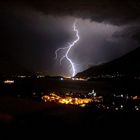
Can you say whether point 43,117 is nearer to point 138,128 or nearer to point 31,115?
point 31,115

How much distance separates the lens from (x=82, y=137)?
680cm

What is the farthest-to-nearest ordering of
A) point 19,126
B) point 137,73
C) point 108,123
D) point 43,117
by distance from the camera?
point 137,73, point 108,123, point 43,117, point 19,126

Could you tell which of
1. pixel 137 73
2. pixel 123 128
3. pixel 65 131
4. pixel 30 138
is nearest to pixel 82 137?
pixel 65 131

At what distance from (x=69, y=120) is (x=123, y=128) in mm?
1603

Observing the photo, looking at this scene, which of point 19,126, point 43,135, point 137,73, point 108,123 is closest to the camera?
point 43,135

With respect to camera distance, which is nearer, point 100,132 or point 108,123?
point 100,132

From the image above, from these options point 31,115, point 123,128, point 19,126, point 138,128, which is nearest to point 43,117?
point 31,115

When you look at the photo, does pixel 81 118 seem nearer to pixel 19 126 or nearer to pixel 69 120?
pixel 69 120

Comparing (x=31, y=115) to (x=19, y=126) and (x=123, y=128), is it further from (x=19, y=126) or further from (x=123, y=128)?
(x=123, y=128)


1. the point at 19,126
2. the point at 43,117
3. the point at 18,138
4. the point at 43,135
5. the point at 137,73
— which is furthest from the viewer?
the point at 137,73

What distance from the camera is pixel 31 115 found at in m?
8.29

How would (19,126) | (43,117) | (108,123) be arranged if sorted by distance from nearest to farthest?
(19,126), (43,117), (108,123)

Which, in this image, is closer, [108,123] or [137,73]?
[108,123]

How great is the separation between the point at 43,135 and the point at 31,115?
5.96 feet
